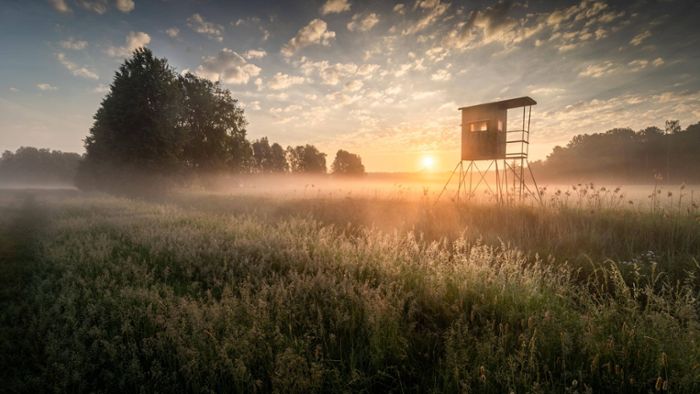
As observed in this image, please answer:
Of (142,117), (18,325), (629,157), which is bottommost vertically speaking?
(18,325)

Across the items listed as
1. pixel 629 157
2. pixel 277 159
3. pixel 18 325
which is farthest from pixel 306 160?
pixel 18 325

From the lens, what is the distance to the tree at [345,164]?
3398 inches

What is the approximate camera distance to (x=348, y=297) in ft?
13.9

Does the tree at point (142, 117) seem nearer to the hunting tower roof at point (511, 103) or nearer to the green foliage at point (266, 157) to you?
the hunting tower roof at point (511, 103)

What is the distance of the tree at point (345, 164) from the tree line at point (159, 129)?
45415 millimetres

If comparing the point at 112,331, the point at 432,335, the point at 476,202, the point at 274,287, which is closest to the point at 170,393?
the point at 112,331

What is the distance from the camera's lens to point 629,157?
48062mm

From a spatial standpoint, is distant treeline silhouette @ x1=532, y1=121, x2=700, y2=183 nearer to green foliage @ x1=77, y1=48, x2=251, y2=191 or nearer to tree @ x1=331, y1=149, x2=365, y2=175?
tree @ x1=331, y1=149, x2=365, y2=175

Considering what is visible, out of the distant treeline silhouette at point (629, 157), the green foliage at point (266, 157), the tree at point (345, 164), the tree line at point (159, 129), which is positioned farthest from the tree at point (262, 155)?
the distant treeline silhouette at point (629, 157)

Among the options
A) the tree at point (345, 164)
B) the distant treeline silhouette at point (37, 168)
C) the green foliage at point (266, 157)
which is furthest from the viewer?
the distant treeline silhouette at point (37, 168)

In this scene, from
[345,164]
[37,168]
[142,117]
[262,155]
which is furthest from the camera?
[37,168]

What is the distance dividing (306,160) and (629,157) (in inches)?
2777

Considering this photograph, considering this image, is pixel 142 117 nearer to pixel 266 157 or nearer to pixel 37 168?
pixel 266 157

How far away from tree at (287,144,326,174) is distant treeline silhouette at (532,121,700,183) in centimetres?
5503
